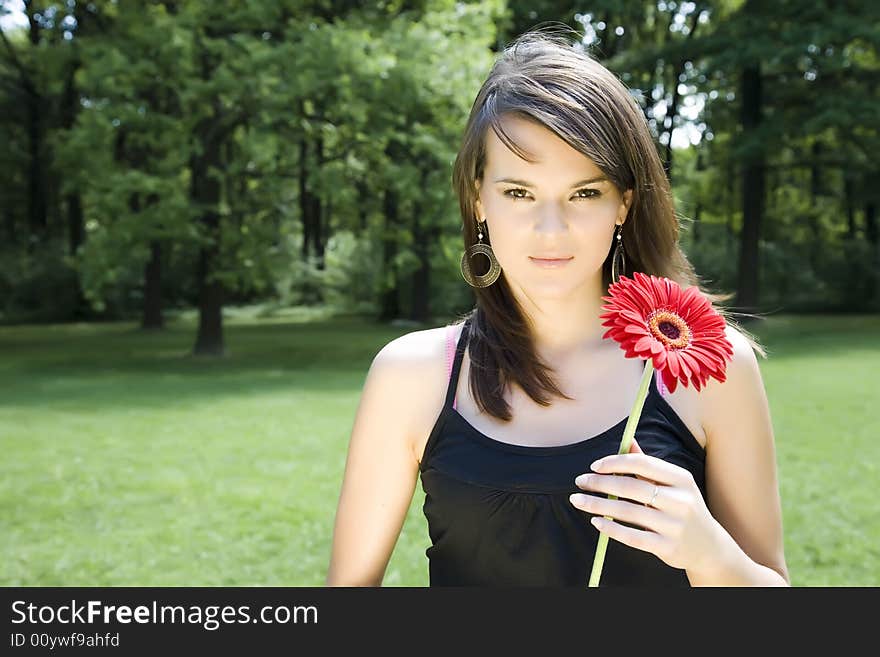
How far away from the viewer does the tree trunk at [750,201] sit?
75.6ft

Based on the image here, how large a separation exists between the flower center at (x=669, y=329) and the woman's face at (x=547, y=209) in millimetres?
525

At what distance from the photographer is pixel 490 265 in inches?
84.6

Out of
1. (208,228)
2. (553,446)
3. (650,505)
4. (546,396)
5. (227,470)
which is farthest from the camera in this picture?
(208,228)

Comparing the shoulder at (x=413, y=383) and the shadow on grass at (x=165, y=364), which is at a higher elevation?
the shoulder at (x=413, y=383)

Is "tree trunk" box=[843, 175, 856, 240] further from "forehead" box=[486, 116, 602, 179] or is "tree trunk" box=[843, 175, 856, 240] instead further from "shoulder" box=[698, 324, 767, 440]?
"forehead" box=[486, 116, 602, 179]

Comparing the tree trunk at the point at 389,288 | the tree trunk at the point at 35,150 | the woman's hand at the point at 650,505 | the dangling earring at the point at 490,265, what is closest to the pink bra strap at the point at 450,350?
the dangling earring at the point at 490,265

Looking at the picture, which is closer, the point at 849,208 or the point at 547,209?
the point at 547,209

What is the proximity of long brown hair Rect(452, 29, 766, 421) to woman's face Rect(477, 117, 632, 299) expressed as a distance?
2 centimetres

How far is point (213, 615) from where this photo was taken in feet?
5.24

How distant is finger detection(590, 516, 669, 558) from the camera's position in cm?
131

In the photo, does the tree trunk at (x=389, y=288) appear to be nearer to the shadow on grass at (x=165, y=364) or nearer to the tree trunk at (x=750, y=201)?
the shadow on grass at (x=165, y=364)

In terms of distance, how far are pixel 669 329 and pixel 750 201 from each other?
78.1 feet

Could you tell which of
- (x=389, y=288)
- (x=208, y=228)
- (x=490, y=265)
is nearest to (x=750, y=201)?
(x=389, y=288)

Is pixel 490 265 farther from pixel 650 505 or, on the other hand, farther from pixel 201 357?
pixel 201 357
